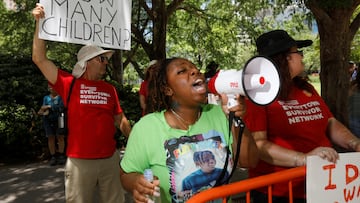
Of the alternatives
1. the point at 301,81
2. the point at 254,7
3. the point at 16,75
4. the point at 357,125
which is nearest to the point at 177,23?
the point at 254,7

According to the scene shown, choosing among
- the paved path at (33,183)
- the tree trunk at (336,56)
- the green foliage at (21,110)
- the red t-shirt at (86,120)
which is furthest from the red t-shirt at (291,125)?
the green foliage at (21,110)

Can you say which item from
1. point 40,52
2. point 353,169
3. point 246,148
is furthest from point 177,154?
point 40,52

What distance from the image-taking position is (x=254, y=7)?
15227mm

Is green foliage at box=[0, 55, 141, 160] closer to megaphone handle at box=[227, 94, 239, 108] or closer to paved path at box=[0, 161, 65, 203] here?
paved path at box=[0, 161, 65, 203]

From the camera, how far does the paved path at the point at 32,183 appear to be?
5504 millimetres

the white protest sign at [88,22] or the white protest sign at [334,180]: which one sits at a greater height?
the white protest sign at [88,22]

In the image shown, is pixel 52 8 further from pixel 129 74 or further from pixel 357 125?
pixel 129 74

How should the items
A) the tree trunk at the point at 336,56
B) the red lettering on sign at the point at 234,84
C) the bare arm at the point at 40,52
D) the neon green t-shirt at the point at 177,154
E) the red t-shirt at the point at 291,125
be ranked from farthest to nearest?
the tree trunk at the point at 336,56, the bare arm at the point at 40,52, the red t-shirt at the point at 291,125, the neon green t-shirt at the point at 177,154, the red lettering on sign at the point at 234,84

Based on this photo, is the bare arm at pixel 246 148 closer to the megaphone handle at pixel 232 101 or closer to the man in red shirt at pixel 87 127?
the megaphone handle at pixel 232 101

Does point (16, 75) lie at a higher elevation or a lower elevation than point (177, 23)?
lower

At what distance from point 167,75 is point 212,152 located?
456 millimetres

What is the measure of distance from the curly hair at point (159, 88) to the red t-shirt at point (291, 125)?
0.45 meters

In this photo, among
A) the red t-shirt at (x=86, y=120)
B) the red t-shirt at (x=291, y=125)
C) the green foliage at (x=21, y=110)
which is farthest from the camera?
the green foliage at (x=21, y=110)

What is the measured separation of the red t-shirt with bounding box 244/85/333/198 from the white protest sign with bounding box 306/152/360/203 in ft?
0.85
